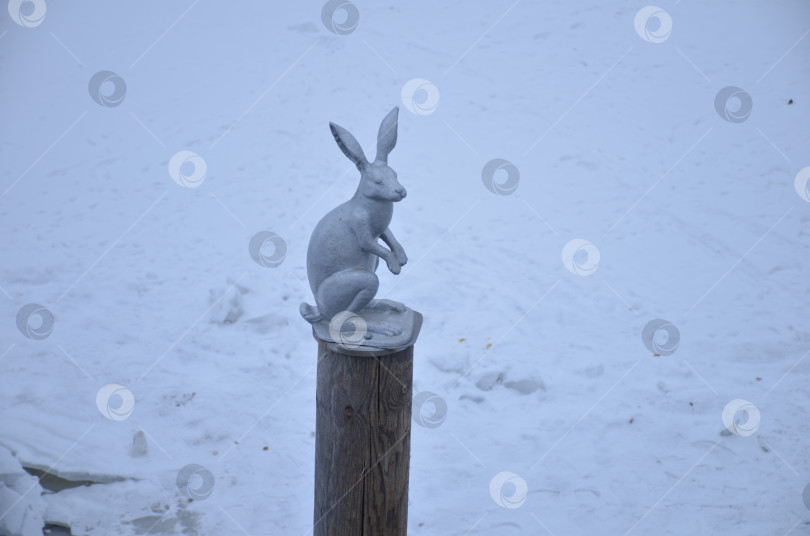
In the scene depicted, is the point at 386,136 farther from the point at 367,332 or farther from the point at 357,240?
the point at 367,332

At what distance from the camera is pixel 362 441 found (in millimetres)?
3072

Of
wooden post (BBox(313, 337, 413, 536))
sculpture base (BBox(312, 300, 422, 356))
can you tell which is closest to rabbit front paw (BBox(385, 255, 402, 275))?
sculpture base (BBox(312, 300, 422, 356))

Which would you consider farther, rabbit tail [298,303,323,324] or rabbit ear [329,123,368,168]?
rabbit tail [298,303,323,324]

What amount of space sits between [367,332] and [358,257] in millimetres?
309

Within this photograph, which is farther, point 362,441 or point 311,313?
point 311,313

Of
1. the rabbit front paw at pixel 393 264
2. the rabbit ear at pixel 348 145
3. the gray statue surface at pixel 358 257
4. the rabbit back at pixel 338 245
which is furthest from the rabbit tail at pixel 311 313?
the rabbit ear at pixel 348 145

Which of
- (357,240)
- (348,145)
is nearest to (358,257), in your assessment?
(357,240)

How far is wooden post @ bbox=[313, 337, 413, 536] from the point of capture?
3041 mm

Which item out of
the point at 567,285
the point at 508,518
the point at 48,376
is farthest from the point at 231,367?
the point at 567,285

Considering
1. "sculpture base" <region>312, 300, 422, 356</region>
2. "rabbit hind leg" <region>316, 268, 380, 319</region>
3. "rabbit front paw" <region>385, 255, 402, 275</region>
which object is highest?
"rabbit front paw" <region>385, 255, 402, 275</region>

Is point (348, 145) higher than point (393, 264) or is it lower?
higher

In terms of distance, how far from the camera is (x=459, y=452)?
5.00m

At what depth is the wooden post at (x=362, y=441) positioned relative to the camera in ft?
9.98

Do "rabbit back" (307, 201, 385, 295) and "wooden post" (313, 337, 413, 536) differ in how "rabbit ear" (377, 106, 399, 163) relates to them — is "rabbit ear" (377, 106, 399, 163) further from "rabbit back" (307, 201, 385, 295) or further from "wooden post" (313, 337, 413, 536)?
"wooden post" (313, 337, 413, 536)
